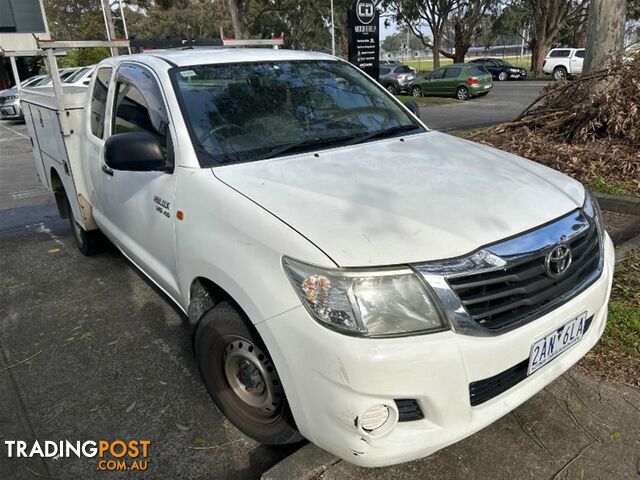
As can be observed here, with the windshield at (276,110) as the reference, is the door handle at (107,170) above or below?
below

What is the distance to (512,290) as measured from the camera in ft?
6.37

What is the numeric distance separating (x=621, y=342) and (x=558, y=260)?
1.30 metres

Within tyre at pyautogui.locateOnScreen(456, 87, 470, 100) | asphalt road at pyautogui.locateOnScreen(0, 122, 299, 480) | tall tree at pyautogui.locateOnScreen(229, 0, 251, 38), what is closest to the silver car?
tall tree at pyautogui.locateOnScreen(229, 0, 251, 38)

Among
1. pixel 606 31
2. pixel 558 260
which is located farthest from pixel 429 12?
pixel 558 260

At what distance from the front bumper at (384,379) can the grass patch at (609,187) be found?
427 cm

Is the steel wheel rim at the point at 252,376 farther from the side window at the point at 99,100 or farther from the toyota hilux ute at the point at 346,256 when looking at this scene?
the side window at the point at 99,100

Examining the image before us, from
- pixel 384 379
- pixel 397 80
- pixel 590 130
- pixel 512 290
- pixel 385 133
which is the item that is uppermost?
pixel 385 133

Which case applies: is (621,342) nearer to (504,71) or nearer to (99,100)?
(99,100)

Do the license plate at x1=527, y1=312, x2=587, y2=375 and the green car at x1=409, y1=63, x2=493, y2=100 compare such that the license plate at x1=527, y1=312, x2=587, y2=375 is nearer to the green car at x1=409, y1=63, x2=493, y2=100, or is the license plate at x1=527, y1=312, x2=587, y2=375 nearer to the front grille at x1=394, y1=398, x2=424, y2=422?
the front grille at x1=394, y1=398, x2=424, y2=422

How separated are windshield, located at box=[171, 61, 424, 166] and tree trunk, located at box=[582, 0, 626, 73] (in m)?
5.43

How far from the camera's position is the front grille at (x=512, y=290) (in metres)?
1.86

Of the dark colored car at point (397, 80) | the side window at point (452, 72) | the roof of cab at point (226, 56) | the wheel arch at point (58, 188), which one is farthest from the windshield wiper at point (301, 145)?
the dark colored car at point (397, 80)

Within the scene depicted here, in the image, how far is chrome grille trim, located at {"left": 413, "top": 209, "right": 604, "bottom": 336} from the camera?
6.00 ft

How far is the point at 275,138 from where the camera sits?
2.86 metres
